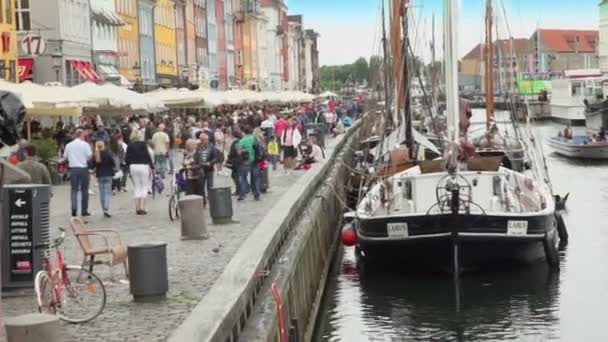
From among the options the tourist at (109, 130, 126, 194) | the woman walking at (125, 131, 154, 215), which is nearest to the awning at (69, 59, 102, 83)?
the tourist at (109, 130, 126, 194)

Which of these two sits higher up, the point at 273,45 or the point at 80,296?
the point at 273,45

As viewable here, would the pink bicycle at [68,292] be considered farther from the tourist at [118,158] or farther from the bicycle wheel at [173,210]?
the tourist at [118,158]

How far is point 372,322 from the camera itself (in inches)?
870

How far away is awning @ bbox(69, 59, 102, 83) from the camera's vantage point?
2391 inches

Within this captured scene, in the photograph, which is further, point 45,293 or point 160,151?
point 160,151

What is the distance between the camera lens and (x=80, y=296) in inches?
591

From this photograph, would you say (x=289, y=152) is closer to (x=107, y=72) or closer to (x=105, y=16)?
(x=107, y=72)

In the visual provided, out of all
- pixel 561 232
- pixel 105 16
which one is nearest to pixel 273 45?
pixel 105 16

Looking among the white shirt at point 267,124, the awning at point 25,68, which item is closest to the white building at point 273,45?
the awning at point 25,68

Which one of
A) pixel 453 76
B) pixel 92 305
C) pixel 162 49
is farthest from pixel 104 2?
pixel 92 305

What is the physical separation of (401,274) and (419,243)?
1660 millimetres

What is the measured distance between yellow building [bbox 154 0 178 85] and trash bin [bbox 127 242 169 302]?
268 ft

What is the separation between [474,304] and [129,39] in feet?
216

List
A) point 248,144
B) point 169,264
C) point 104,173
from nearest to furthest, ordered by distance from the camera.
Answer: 1. point 169,264
2. point 104,173
3. point 248,144
